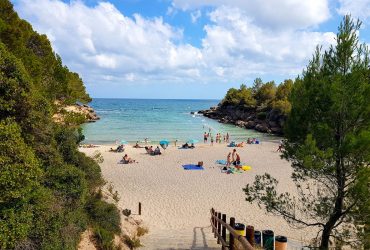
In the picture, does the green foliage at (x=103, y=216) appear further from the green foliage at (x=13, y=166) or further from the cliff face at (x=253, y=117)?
the cliff face at (x=253, y=117)

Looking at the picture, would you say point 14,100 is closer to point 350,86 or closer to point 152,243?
point 152,243

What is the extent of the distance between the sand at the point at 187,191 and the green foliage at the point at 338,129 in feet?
15.1

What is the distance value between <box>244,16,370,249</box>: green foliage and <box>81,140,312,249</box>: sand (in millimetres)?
4616

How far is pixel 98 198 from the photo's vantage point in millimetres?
12180

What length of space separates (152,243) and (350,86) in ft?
26.2

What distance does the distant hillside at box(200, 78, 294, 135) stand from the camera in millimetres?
62519

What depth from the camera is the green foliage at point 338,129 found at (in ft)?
24.6

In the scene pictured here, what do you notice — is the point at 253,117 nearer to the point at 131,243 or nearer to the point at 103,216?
the point at 131,243

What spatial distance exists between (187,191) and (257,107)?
61127mm

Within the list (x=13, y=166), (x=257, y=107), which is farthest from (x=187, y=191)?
(x=257, y=107)

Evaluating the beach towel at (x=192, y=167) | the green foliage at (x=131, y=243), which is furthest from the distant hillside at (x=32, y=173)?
the beach towel at (x=192, y=167)

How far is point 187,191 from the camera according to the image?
20484mm

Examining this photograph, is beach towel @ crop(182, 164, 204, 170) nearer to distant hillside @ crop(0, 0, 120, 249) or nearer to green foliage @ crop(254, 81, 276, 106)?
distant hillside @ crop(0, 0, 120, 249)

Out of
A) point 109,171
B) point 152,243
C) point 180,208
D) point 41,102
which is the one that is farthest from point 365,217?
point 109,171
